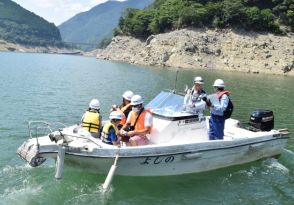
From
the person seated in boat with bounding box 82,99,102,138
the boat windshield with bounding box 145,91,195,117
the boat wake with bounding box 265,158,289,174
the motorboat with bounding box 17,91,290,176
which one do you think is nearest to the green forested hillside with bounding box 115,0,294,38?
the boat wake with bounding box 265,158,289,174

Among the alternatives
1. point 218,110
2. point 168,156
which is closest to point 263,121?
point 218,110

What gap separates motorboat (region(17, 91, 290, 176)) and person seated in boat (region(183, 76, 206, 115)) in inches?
5.9

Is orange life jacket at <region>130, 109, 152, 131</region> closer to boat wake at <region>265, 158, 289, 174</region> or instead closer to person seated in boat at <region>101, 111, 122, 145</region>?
person seated in boat at <region>101, 111, 122, 145</region>

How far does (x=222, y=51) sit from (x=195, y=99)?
64310mm

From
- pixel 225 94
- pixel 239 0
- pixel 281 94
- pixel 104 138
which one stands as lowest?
pixel 281 94

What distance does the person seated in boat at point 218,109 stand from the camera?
40.4 ft

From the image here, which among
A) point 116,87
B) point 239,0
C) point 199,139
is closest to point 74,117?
point 199,139

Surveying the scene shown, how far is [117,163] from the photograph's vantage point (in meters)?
10.7

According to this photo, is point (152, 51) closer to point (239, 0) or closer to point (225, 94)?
point (239, 0)

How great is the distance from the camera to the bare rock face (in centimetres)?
7019

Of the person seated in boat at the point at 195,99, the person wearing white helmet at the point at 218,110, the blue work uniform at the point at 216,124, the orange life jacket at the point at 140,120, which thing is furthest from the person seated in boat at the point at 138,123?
the blue work uniform at the point at 216,124

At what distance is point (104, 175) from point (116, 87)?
24593 millimetres

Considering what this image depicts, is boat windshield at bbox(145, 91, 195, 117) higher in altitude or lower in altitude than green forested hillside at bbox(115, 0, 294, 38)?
lower

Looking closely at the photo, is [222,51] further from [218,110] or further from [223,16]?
[218,110]
